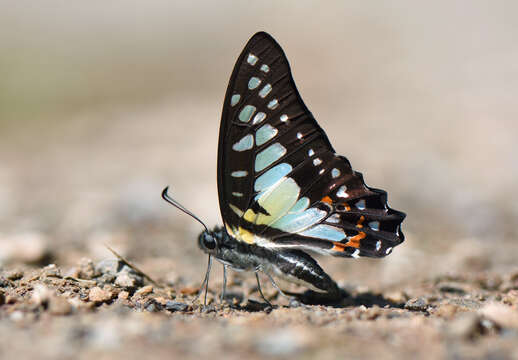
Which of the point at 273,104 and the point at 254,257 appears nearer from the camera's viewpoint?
the point at 273,104

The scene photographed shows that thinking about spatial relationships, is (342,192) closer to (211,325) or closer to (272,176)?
(272,176)

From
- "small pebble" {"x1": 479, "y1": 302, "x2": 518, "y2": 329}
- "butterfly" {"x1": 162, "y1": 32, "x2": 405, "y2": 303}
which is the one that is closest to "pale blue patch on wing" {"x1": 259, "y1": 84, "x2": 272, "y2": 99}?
"butterfly" {"x1": 162, "y1": 32, "x2": 405, "y2": 303}

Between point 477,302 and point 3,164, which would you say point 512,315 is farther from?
point 3,164

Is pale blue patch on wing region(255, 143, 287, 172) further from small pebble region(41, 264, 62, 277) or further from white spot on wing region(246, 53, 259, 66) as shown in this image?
small pebble region(41, 264, 62, 277)

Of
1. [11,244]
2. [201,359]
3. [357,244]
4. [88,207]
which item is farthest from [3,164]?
[201,359]

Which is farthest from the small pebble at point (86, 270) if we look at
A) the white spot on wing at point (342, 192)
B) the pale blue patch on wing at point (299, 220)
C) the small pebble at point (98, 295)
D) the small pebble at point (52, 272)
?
the white spot on wing at point (342, 192)

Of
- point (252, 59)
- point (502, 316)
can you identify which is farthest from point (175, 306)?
point (502, 316)

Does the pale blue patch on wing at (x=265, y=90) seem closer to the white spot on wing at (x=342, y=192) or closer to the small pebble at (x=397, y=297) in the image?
the white spot on wing at (x=342, y=192)
